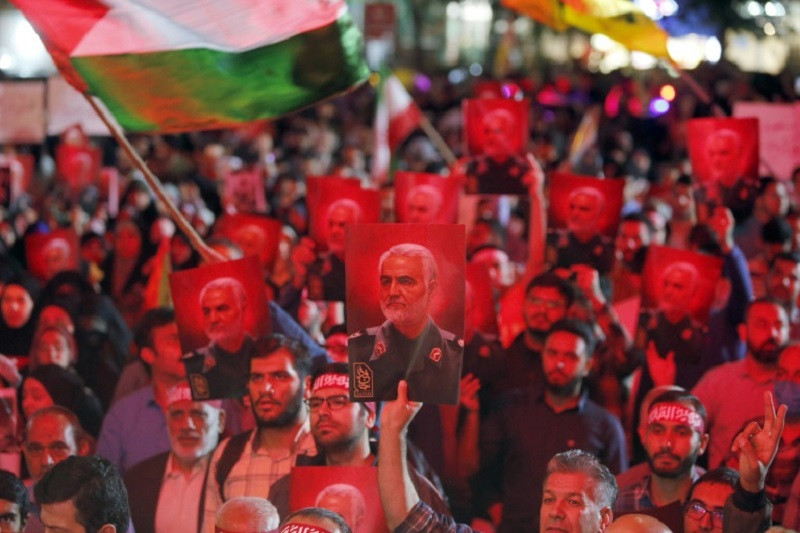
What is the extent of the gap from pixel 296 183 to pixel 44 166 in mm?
5236

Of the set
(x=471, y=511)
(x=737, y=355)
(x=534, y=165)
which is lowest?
(x=471, y=511)

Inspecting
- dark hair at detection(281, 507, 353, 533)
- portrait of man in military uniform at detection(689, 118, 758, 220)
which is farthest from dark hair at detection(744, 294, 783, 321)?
dark hair at detection(281, 507, 353, 533)

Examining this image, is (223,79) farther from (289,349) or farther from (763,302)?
(763,302)

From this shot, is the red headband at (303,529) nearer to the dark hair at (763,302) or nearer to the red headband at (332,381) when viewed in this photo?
the red headband at (332,381)

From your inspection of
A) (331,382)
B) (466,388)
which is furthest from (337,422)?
(466,388)

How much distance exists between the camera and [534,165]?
8.72m

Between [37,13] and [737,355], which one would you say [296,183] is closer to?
A: [737,355]

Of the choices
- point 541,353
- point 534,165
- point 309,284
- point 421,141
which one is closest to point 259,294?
point 309,284

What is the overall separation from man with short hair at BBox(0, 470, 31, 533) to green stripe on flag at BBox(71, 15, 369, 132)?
179 cm

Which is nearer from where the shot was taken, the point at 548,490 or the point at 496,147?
the point at 548,490

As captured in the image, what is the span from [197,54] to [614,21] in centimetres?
366

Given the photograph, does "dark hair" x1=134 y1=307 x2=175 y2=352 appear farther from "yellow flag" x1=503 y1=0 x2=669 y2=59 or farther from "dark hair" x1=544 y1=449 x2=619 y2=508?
"yellow flag" x1=503 y1=0 x2=669 y2=59

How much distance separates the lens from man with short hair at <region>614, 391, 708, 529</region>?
584 centimetres

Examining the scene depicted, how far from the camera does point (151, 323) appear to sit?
7453 mm
